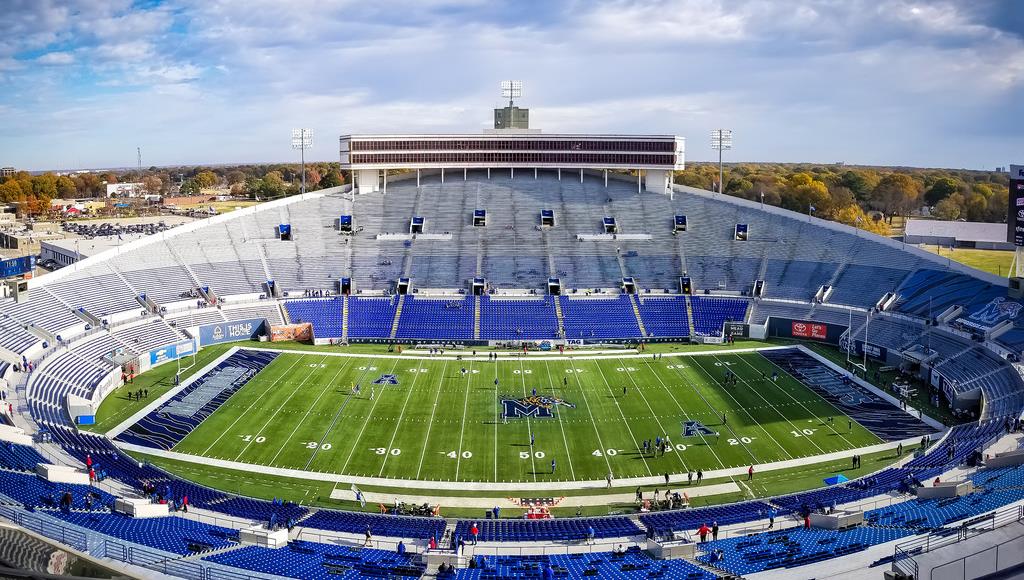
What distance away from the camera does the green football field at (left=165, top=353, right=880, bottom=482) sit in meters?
30.7

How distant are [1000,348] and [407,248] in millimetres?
38964

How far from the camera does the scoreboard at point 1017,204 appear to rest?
136ft

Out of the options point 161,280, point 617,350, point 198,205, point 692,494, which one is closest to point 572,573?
point 692,494

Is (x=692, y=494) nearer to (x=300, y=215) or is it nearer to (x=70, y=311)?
(x=70, y=311)

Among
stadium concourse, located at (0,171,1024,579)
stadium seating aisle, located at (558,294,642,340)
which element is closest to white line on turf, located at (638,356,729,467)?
stadium concourse, located at (0,171,1024,579)

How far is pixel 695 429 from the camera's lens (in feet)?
112

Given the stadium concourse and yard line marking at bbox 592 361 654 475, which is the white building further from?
yard line marking at bbox 592 361 654 475

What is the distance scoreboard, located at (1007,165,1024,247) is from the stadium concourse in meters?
3.93

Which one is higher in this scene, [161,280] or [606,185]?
[606,185]

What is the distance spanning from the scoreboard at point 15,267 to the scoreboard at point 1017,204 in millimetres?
65300

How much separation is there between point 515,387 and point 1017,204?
92.3 ft

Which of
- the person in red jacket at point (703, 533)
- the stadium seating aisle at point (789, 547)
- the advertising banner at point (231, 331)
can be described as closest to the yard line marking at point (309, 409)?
the advertising banner at point (231, 331)

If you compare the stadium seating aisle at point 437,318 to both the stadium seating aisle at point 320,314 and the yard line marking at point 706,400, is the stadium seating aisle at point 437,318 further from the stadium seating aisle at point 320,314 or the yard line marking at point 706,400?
the yard line marking at point 706,400

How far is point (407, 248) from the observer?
60.5 meters
